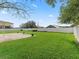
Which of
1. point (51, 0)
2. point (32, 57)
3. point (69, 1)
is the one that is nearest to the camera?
point (51, 0)

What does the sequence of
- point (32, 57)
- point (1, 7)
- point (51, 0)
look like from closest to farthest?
point (1, 7) → point (51, 0) → point (32, 57)

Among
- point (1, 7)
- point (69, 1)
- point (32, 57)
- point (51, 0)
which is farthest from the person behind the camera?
point (32, 57)

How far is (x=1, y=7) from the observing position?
8.82 meters

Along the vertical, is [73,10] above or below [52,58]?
above

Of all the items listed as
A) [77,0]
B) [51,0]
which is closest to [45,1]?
[51,0]

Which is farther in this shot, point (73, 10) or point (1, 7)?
point (73, 10)

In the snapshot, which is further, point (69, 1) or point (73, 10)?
point (73, 10)

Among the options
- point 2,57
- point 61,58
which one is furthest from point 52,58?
point 2,57

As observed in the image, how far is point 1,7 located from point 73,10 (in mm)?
6115

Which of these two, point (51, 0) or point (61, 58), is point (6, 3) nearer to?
point (51, 0)

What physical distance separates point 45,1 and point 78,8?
2.44m

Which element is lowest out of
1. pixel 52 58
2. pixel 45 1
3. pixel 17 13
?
pixel 52 58

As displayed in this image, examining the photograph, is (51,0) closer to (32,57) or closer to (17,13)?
(17,13)

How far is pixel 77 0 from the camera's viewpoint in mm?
11141
